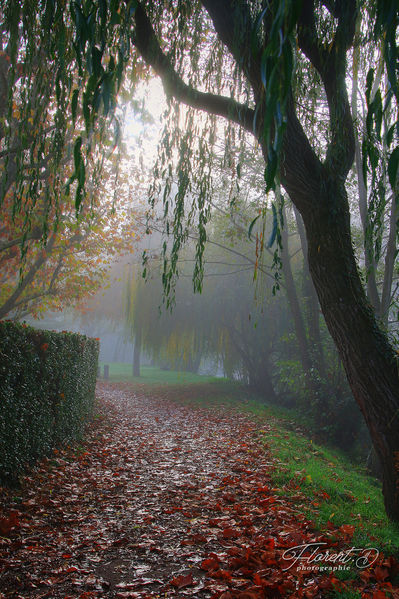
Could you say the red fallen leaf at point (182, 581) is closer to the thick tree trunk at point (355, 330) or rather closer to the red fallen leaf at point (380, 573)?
the red fallen leaf at point (380, 573)

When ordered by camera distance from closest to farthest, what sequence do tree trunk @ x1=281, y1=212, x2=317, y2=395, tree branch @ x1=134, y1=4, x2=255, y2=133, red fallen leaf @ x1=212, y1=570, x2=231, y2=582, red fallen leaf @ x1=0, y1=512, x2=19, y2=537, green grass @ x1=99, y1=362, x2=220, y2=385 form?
red fallen leaf @ x1=212, y1=570, x2=231, y2=582, red fallen leaf @ x1=0, y1=512, x2=19, y2=537, tree branch @ x1=134, y1=4, x2=255, y2=133, tree trunk @ x1=281, y1=212, x2=317, y2=395, green grass @ x1=99, y1=362, x2=220, y2=385

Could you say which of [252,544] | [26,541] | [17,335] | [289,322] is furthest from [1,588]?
[289,322]

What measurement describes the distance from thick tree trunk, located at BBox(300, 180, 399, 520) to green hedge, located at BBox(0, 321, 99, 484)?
11.0 ft

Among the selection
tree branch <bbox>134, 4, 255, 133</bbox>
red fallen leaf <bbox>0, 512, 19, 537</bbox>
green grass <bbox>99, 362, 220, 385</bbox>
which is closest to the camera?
red fallen leaf <bbox>0, 512, 19, 537</bbox>

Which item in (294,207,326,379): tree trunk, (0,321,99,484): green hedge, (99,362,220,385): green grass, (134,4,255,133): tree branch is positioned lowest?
(99,362,220,385): green grass

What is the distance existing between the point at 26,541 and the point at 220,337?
41.2 feet

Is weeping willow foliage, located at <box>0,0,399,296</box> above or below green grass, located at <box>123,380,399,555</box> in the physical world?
above

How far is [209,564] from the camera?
8.65ft

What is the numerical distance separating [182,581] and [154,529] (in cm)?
98

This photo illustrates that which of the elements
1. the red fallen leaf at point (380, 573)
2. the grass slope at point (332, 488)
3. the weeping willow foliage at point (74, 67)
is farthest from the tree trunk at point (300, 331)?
the weeping willow foliage at point (74, 67)

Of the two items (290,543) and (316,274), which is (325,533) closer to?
(290,543)

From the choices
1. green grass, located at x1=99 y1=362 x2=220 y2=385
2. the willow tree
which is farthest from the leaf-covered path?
green grass, located at x1=99 y1=362 x2=220 y2=385

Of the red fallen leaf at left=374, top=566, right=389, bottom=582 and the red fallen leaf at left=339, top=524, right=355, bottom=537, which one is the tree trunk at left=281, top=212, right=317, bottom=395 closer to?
the red fallen leaf at left=339, top=524, right=355, bottom=537

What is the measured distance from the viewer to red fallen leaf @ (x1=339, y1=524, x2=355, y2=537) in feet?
10.0
